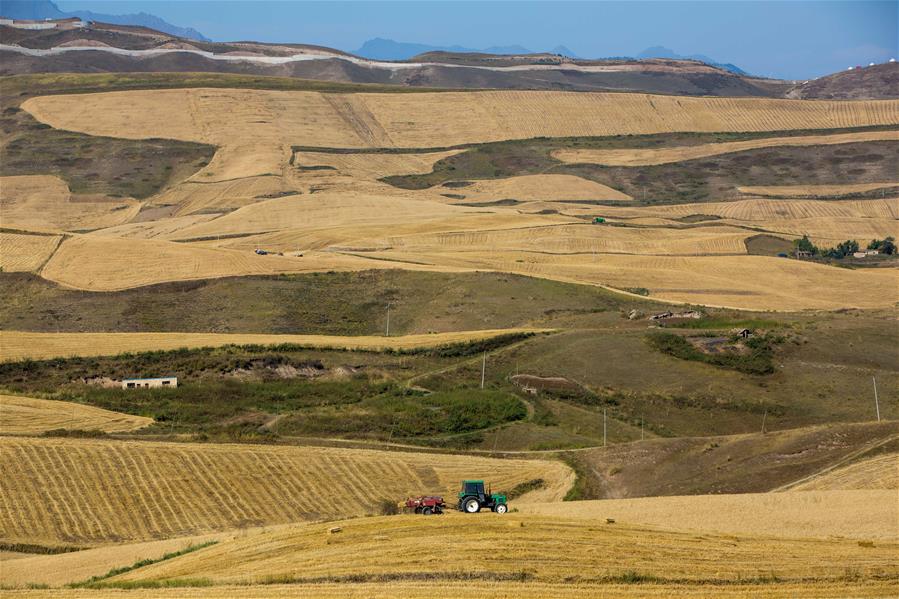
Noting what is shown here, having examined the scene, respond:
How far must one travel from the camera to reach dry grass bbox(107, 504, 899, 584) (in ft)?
84.5

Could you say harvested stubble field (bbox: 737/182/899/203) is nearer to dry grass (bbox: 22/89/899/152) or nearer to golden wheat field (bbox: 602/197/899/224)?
golden wheat field (bbox: 602/197/899/224)

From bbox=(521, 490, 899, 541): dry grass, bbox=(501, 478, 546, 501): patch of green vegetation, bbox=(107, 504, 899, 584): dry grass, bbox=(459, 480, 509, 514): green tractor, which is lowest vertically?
bbox=(501, 478, 546, 501): patch of green vegetation

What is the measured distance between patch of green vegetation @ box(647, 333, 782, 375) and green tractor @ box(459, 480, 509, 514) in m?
26.9

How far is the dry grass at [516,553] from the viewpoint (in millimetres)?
25766

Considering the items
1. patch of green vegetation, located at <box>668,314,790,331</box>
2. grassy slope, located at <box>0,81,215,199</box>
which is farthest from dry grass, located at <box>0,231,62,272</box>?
patch of green vegetation, located at <box>668,314,790,331</box>

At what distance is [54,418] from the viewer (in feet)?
157

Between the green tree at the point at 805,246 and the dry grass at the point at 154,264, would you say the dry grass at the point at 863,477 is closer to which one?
the dry grass at the point at 154,264

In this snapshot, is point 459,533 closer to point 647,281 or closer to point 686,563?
point 686,563

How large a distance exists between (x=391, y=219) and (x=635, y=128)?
6651 cm

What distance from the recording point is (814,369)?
2302 inches

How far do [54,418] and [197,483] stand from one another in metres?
11.2

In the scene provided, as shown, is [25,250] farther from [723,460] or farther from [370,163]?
[370,163]

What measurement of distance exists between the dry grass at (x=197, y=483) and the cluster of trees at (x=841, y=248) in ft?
227

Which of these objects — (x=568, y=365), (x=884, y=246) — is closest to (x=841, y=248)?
(x=884, y=246)
